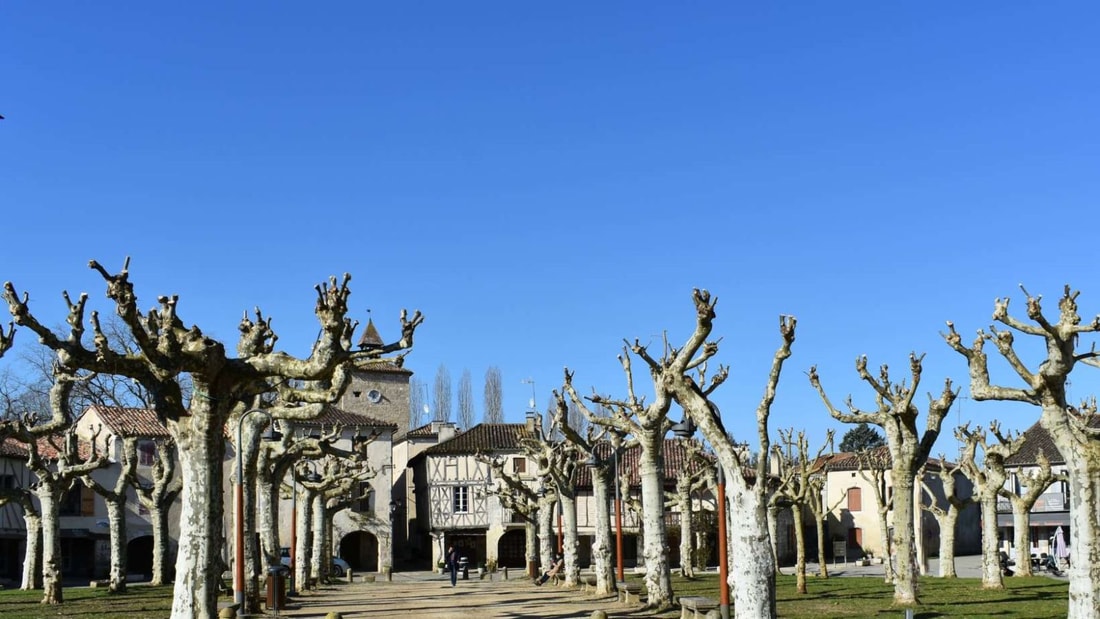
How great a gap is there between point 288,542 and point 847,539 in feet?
120

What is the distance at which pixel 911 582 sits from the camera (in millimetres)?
25312

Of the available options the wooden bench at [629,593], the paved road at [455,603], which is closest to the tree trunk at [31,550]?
the paved road at [455,603]

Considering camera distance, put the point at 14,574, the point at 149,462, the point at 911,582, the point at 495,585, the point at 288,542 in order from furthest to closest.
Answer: the point at 288,542
the point at 149,462
the point at 14,574
the point at 495,585
the point at 911,582

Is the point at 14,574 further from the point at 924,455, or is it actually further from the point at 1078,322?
the point at 1078,322

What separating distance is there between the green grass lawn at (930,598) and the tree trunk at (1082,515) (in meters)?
5.65

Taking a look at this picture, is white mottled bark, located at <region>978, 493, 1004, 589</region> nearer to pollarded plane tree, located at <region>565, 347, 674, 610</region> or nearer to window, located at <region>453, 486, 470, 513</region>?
pollarded plane tree, located at <region>565, 347, 674, 610</region>

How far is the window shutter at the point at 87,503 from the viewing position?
58750 millimetres

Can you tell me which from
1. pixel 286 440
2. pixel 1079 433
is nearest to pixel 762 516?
pixel 1079 433

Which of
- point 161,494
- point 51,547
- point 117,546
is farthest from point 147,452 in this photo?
point 51,547

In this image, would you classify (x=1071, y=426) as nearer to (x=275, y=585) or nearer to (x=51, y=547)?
(x=275, y=585)

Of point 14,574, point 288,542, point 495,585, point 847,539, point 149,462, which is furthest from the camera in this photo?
point 847,539

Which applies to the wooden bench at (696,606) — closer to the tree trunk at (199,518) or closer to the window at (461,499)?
the tree trunk at (199,518)

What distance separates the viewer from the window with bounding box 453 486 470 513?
70000 millimetres

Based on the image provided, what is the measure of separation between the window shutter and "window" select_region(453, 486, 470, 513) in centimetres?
2103
